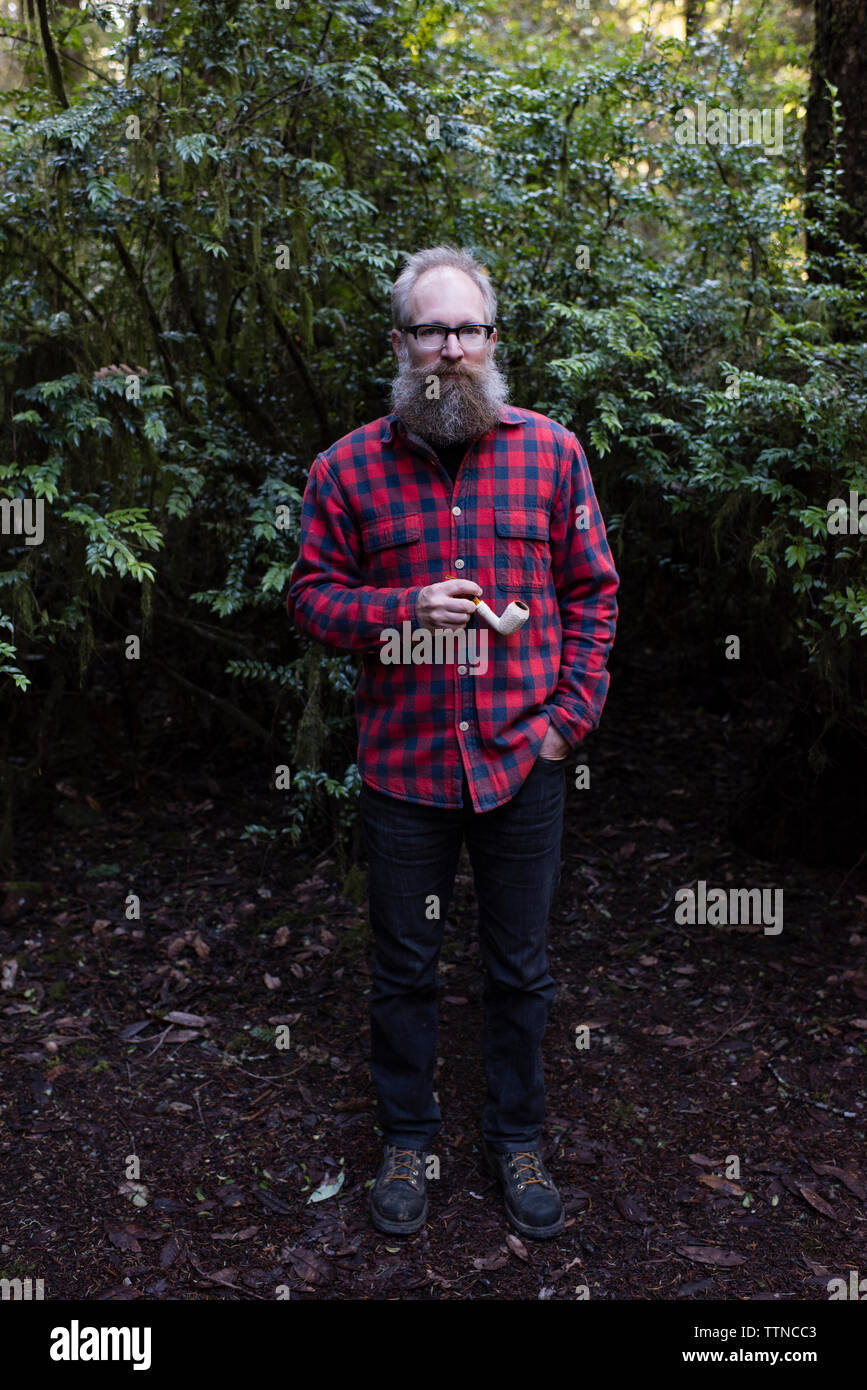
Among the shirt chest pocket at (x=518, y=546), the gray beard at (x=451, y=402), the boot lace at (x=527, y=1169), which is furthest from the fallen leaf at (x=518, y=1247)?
the gray beard at (x=451, y=402)

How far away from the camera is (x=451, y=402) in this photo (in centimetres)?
254

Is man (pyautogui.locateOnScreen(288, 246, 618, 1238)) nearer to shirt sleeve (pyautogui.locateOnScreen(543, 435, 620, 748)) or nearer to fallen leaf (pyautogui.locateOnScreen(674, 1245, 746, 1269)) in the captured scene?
shirt sleeve (pyautogui.locateOnScreen(543, 435, 620, 748))

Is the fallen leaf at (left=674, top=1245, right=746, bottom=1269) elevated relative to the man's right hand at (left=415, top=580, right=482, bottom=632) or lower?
lower

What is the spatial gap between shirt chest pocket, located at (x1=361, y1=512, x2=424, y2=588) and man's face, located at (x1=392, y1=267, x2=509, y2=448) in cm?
24

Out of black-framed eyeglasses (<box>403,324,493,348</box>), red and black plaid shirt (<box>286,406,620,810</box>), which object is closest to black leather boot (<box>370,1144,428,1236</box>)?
red and black plaid shirt (<box>286,406,620,810</box>)

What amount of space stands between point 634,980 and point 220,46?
13.0ft

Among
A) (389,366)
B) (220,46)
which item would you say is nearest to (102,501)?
(389,366)

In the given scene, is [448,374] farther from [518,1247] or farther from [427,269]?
[518,1247]

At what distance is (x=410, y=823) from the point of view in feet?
8.74

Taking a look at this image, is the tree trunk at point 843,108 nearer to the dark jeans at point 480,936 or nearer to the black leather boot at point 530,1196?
the dark jeans at point 480,936

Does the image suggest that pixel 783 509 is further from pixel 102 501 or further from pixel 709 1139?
pixel 102 501

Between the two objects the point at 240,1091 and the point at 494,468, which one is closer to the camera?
the point at 494,468

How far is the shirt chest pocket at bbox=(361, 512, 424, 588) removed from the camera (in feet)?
8.56

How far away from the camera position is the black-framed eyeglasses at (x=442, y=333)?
254 centimetres
